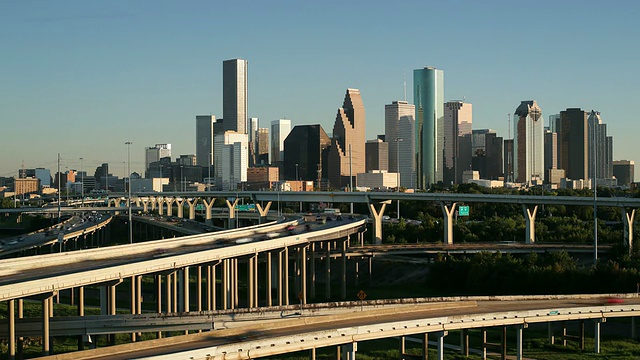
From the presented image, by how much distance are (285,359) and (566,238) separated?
7573 centimetres

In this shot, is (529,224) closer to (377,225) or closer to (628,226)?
(628,226)

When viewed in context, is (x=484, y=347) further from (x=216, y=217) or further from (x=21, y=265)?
(x=216, y=217)

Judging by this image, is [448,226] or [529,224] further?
[448,226]

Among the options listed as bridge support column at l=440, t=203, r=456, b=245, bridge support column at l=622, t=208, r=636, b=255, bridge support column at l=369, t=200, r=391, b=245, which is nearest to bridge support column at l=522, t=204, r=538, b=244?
bridge support column at l=440, t=203, r=456, b=245

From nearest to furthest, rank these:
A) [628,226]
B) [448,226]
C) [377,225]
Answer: [628,226] < [448,226] < [377,225]

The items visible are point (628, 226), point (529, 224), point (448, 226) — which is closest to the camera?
point (628, 226)

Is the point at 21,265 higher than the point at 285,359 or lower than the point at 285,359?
higher

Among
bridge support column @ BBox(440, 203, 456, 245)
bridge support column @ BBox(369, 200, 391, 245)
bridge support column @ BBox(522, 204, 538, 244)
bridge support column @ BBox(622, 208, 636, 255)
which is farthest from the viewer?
bridge support column @ BBox(369, 200, 391, 245)

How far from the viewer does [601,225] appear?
448ft

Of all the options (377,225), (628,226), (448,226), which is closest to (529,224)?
(448,226)

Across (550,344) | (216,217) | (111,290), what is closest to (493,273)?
(550,344)

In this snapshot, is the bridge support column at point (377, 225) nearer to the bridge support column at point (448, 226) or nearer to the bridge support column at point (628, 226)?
the bridge support column at point (448, 226)

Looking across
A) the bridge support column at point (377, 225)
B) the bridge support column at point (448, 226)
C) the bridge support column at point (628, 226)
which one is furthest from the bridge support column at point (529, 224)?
the bridge support column at point (377, 225)

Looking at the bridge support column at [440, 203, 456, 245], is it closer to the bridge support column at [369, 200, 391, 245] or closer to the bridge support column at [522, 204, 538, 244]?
the bridge support column at [369, 200, 391, 245]
